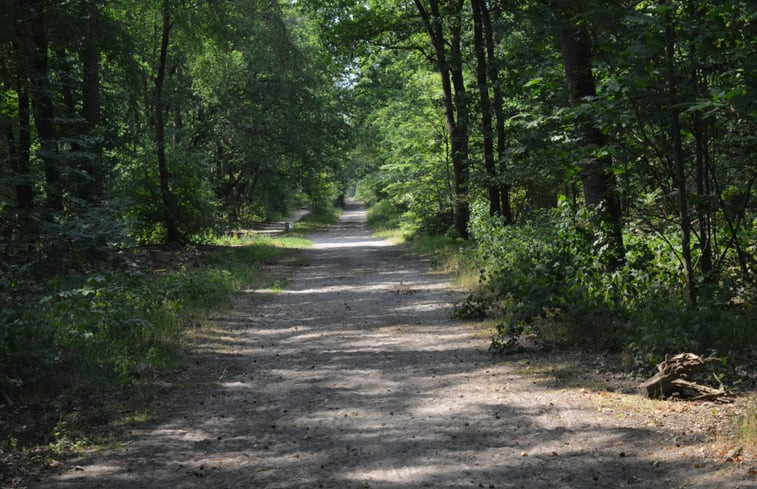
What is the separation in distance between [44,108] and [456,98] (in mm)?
10492

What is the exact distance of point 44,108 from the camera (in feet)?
44.7

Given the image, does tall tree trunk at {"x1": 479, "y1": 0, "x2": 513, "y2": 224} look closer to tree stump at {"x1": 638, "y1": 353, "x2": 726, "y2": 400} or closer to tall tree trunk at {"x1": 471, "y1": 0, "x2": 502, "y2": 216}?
tall tree trunk at {"x1": 471, "y1": 0, "x2": 502, "y2": 216}

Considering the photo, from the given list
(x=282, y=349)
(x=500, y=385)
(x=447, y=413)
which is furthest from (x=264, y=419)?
(x=282, y=349)

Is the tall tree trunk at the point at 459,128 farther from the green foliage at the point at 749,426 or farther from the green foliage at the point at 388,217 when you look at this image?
the green foliage at the point at 388,217

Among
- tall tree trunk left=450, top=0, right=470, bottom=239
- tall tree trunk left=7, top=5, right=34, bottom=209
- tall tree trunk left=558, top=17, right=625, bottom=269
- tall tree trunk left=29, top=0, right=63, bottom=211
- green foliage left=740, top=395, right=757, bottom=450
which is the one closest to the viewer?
green foliage left=740, top=395, right=757, bottom=450

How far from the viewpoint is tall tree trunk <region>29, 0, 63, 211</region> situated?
482 inches

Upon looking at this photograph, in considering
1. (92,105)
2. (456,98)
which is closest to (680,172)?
(456,98)

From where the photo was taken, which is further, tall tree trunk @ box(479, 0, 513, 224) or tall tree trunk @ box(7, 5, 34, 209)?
tall tree trunk @ box(479, 0, 513, 224)

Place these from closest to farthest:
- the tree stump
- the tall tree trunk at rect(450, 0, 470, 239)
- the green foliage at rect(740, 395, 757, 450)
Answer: the green foliage at rect(740, 395, 757, 450)
the tree stump
the tall tree trunk at rect(450, 0, 470, 239)

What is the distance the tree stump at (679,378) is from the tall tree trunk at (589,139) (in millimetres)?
2616

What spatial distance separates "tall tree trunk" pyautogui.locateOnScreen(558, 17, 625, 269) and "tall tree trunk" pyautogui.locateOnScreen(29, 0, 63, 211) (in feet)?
29.0

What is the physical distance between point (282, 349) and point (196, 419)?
3.15 meters

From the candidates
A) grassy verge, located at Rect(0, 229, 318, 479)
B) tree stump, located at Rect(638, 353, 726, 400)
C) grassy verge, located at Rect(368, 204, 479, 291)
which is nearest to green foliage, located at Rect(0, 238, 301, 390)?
Result: grassy verge, located at Rect(0, 229, 318, 479)

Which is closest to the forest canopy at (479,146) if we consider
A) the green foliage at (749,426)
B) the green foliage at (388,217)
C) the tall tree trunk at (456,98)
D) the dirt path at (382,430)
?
the tall tree trunk at (456,98)
